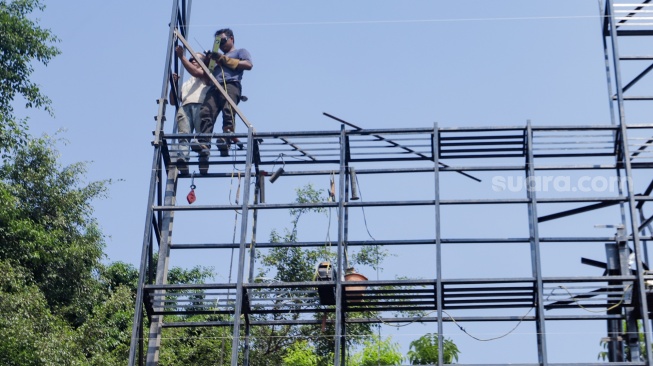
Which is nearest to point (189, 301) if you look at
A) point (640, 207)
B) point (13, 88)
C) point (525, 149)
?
point (525, 149)

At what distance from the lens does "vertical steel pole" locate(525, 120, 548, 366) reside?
16453 millimetres

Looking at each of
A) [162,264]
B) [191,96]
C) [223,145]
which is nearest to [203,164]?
[223,145]

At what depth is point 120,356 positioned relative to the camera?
113 ft

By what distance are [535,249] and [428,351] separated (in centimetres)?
1218

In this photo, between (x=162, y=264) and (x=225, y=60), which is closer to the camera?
(x=162, y=264)

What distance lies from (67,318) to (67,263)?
1848 millimetres

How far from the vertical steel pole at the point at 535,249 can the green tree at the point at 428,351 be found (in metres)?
11.4

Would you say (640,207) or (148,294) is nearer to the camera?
(148,294)

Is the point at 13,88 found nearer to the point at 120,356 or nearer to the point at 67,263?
the point at 67,263

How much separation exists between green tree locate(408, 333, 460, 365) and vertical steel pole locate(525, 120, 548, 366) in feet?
37.5

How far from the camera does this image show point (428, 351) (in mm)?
28656

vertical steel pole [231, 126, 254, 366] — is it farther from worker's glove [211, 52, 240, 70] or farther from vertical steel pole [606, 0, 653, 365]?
vertical steel pole [606, 0, 653, 365]

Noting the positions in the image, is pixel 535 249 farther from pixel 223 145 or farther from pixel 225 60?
pixel 225 60

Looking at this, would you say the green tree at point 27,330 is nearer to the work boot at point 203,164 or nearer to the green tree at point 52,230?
the green tree at point 52,230
